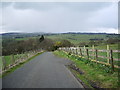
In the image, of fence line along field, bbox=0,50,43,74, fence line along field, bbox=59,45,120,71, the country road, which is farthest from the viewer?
fence line along field, bbox=0,50,43,74

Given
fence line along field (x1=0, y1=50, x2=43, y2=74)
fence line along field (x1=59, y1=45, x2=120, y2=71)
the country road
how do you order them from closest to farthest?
the country road < fence line along field (x1=59, y1=45, x2=120, y2=71) < fence line along field (x1=0, y1=50, x2=43, y2=74)

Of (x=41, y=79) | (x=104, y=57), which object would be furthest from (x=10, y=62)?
(x=104, y=57)

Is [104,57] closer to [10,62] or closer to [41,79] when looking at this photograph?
[41,79]

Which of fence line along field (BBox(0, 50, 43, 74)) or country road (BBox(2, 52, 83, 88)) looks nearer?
country road (BBox(2, 52, 83, 88))

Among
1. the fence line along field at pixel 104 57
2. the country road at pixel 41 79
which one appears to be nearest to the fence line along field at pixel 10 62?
the country road at pixel 41 79

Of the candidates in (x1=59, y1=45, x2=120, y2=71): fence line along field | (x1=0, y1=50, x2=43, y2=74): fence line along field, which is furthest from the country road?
(x1=59, y1=45, x2=120, y2=71): fence line along field

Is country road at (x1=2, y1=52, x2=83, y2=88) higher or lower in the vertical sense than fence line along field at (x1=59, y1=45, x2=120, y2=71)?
lower

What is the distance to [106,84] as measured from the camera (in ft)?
27.7

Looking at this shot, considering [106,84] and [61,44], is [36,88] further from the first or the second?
[61,44]

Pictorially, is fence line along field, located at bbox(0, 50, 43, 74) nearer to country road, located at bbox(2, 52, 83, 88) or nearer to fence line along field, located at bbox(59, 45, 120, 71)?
country road, located at bbox(2, 52, 83, 88)

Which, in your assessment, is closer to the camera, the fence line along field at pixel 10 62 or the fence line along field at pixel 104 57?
the fence line along field at pixel 104 57

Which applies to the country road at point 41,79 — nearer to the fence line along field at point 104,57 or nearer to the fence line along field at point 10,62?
the fence line along field at point 10,62

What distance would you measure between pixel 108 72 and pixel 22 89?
18.6 feet

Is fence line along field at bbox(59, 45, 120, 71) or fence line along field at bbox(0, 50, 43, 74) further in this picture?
fence line along field at bbox(0, 50, 43, 74)
